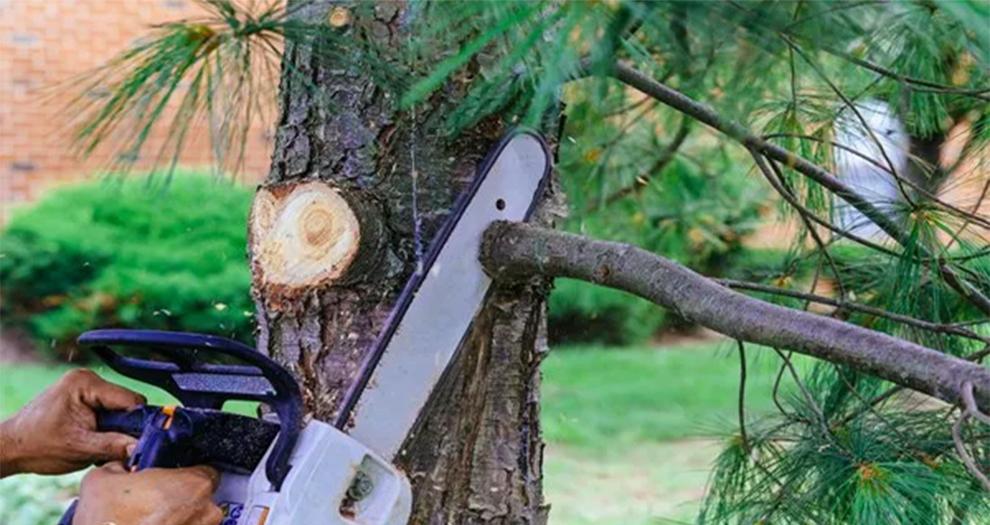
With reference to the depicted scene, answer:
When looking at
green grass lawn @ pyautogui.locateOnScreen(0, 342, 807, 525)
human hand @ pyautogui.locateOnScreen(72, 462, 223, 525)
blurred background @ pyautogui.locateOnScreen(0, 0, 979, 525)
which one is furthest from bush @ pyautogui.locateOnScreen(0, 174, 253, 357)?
human hand @ pyautogui.locateOnScreen(72, 462, 223, 525)

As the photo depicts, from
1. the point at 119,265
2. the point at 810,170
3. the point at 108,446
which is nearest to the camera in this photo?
the point at 108,446

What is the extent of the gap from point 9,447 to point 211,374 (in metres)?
0.27

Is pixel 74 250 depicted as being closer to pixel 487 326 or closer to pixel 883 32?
pixel 487 326

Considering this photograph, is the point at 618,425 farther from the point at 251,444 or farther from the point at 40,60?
the point at 251,444

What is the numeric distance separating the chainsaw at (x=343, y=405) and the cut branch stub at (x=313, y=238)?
74mm

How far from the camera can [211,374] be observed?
1164mm

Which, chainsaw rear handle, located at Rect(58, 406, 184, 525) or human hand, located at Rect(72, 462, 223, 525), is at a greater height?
chainsaw rear handle, located at Rect(58, 406, 184, 525)

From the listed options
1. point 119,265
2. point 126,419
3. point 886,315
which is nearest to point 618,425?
point 119,265

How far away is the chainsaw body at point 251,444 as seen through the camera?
1077mm

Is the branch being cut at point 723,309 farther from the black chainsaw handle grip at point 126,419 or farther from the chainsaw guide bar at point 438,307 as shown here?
the black chainsaw handle grip at point 126,419

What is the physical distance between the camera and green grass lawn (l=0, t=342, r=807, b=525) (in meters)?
3.90

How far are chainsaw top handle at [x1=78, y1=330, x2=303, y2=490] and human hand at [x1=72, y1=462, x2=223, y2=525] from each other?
0.22 feet

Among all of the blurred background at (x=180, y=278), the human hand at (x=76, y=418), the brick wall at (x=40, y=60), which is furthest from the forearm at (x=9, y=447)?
the brick wall at (x=40, y=60)

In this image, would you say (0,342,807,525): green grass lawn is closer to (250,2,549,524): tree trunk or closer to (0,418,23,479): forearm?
(250,2,549,524): tree trunk
